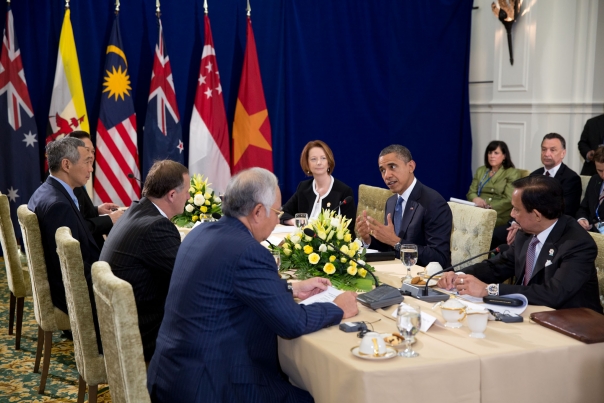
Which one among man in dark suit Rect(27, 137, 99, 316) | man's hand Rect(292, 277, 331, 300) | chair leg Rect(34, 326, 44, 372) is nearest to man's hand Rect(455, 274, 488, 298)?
man's hand Rect(292, 277, 331, 300)

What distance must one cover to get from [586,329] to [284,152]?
5191mm

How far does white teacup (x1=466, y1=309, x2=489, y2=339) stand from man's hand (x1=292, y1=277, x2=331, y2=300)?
2.16 ft

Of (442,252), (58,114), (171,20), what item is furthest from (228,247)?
(171,20)

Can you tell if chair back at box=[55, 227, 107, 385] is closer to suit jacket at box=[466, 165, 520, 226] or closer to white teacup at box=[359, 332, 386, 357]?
white teacup at box=[359, 332, 386, 357]

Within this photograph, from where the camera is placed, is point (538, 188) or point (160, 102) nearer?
point (538, 188)

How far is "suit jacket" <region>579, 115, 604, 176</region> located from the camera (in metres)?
6.12

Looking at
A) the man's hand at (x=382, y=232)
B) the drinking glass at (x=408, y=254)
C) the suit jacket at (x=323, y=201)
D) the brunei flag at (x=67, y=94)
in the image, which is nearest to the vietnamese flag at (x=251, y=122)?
the brunei flag at (x=67, y=94)

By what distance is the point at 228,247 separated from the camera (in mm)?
2023

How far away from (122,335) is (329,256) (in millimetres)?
1131

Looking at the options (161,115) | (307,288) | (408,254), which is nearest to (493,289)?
(408,254)

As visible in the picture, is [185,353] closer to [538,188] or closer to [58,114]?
[538,188]

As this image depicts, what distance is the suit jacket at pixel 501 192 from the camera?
605 centimetres

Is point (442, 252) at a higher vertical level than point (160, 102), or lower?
lower

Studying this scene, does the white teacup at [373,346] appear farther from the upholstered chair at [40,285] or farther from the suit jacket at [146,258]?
the upholstered chair at [40,285]
